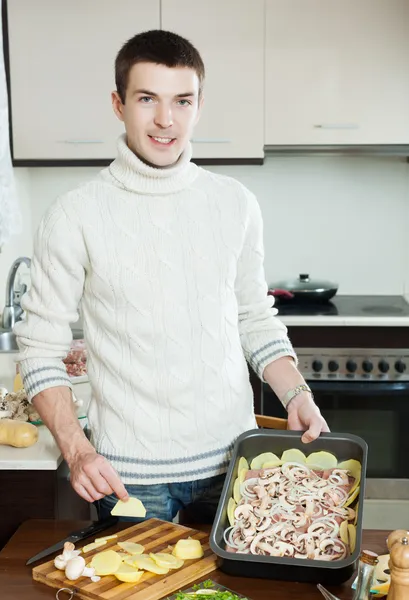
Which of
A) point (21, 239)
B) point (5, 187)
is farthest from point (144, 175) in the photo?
point (21, 239)

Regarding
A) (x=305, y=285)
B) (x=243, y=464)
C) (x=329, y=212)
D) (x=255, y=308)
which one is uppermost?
(x=329, y=212)

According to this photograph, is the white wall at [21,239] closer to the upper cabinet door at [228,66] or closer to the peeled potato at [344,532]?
the upper cabinet door at [228,66]

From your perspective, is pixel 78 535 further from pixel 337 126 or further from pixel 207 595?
pixel 337 126

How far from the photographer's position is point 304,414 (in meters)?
1.58

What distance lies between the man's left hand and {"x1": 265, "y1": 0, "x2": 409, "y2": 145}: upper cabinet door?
5.91 feet

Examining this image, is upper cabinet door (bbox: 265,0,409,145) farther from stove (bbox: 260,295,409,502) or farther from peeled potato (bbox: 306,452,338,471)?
peeled potato (bbox: 306,452,338,471)

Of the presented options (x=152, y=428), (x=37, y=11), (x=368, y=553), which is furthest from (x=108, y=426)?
(x=37, y=11)

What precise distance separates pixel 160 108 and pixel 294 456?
26.3 inches

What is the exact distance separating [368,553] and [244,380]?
1.50 ft

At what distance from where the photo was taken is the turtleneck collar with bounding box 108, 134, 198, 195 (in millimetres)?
1552

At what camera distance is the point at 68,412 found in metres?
1.50

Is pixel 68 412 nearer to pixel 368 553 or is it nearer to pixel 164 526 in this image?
pixel 164 526

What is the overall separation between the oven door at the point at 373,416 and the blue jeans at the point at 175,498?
1531 millimetres

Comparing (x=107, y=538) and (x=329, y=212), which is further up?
(x=329, y=212)
